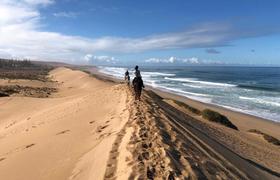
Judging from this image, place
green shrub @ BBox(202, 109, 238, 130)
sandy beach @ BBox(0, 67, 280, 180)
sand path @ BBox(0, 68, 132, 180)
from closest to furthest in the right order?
1. sandy beach @ BBox(0, 67, 280, 180)
2. sand path @ BBox(0, 68, 132, 180)
3. green shrub @ BBox(202, 109, 238, 130)

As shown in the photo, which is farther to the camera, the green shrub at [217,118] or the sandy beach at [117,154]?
the green shrub at [217,118]

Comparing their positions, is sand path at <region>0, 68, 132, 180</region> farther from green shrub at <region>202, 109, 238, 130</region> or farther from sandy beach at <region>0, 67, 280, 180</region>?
green shrub at <region>202, 109, 238, 130</region>

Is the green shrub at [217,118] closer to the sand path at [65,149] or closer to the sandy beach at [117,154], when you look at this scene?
the sandy beach at [117,154]

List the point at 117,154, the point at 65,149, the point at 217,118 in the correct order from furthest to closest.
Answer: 1. the point at 217,118
2. the point at 65,149
3. the point at 117,154

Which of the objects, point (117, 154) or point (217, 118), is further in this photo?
point (217, 118)

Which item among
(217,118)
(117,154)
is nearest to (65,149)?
(117,154)

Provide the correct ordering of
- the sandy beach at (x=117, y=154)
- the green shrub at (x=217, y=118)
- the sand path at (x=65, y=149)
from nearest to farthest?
the sandy beach at (x=117, y=154) → the sand path at (x=65, y=149) → the green shrub at (x=217, y=118)

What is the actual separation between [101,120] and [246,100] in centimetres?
2885

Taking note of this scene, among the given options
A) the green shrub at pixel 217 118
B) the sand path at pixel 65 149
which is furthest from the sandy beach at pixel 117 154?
the green shrub at pixel 217 118

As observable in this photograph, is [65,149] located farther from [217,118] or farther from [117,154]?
[217,118]

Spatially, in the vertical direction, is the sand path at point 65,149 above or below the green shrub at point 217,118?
above

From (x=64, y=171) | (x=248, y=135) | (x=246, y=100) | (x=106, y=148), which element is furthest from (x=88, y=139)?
(x=246, y=100)

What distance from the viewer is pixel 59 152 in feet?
30.8

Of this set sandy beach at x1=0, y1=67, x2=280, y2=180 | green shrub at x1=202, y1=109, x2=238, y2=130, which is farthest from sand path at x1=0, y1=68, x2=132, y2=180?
green shrub at x1=202, y1=109, x2=238, y2=130
